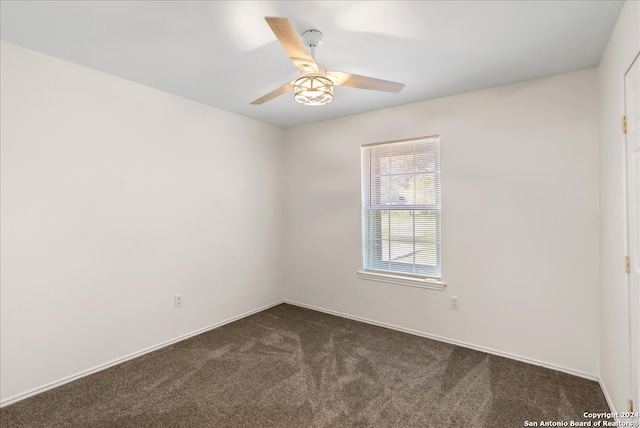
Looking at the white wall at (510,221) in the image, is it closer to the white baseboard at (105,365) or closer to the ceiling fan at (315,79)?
the ceiling fan at (315,79)

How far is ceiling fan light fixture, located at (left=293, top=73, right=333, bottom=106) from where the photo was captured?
75.2 inches

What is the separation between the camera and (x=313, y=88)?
6.40ft

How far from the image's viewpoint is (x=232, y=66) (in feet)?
8.19

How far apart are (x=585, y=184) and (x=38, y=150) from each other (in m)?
4.25

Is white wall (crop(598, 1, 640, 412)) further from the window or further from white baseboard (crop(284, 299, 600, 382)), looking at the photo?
the window

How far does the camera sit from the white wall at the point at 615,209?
173 cm

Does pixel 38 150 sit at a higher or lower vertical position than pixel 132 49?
lower

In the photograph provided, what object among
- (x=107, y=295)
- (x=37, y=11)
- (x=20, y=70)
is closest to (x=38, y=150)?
(x=20, y=70)

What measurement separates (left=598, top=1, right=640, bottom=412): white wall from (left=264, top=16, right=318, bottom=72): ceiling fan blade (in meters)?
1.65

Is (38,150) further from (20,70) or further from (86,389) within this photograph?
(86,389)

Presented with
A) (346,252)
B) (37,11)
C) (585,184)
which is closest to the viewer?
(37,11)

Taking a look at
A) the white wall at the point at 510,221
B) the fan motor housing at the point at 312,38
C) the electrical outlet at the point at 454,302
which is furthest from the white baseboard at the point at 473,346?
the fan motor housing at the point at 312,38
